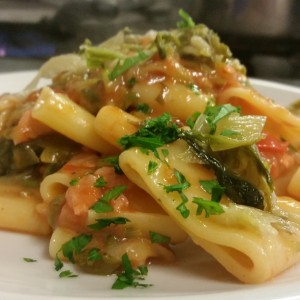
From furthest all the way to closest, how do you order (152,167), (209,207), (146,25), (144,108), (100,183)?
(146,25)
(144,108)
(100,183)
(152,167)
(209,207)

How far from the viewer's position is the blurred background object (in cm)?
543

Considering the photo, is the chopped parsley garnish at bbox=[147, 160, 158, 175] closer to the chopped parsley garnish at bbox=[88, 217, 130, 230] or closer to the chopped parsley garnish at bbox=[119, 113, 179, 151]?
the chopped parsley garnish at bbox=[119, 113, 179, 151]

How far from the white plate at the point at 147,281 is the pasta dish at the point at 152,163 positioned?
4cm

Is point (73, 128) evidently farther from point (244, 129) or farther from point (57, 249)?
point (244, 129)

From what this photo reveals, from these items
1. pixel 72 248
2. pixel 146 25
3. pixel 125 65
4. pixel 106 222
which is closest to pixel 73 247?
pixel 72 248

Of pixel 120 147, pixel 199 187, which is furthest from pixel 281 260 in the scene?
pixel 120 147

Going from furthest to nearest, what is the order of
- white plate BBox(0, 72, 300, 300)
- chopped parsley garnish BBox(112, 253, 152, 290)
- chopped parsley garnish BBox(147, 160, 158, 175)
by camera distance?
chopped parsley garnish BBox(147, 160, 158, 175)
chopped parsley garnish BBox(112, 253, 152, 290)
white plate BBox(0, 72, 300, 300)

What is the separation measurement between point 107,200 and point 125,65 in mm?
610

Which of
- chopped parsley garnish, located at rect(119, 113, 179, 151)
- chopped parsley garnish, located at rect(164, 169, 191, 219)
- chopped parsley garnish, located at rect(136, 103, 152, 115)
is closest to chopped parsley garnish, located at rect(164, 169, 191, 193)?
chopped parsley garnish, located at rect(164, 169, 191, 219)

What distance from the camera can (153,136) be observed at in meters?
1.82

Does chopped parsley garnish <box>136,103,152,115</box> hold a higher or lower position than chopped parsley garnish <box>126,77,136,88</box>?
lower

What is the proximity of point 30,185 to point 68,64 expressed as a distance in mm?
617

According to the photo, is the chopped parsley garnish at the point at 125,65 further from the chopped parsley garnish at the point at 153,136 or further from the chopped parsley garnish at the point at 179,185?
the chopped parsley garnish at the point at 179,185

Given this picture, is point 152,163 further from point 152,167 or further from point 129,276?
point 129,276
